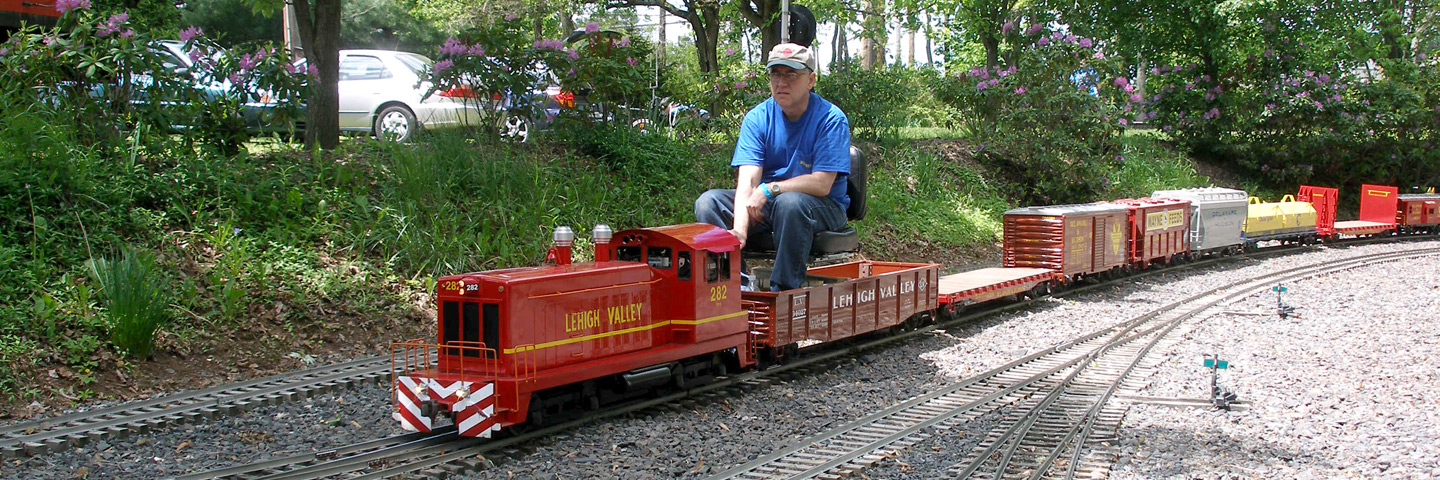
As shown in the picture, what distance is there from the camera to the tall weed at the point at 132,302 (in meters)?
7.62

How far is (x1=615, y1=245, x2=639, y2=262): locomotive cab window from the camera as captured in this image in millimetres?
7176

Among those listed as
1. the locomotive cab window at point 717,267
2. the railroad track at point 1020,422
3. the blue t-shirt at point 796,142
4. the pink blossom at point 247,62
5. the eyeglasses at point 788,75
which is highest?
the pink blossom at point 247,62

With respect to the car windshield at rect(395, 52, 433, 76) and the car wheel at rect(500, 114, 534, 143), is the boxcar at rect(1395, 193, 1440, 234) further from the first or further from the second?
the car windshield at rect(395, 52, 433, 76)

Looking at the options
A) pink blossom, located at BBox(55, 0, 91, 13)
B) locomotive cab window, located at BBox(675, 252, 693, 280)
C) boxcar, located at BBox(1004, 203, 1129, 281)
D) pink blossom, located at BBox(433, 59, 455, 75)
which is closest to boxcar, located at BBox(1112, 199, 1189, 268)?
boxcar, located at BBox(1004, 203, 1129, 281)

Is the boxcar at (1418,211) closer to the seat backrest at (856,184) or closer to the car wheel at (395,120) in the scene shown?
the seat backrest at (856,184)

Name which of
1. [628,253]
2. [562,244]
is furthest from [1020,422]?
[562,244]

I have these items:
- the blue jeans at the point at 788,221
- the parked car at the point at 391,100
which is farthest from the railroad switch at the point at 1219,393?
the parked car at the point at 391,100

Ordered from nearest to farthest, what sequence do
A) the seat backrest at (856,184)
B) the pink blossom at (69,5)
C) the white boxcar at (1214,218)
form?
the seat backrest at (856,184) → the pink blossom at (69,5) → the white boxcar at (1214,218)

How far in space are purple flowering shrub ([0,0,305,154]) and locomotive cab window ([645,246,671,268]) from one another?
5853 millimetres

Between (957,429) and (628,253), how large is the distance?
2590 mm

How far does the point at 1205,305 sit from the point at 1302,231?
979 cm

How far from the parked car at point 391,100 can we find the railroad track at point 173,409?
562cm

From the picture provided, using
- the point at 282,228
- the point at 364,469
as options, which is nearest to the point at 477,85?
the point at 282,228

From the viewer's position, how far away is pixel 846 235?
8.07 metres
